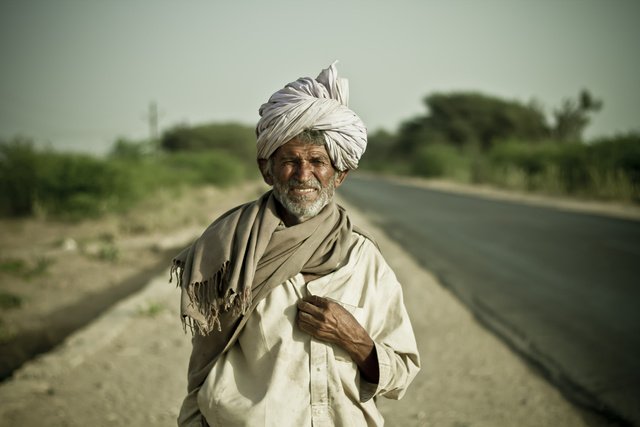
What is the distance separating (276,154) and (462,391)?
299 centimetres

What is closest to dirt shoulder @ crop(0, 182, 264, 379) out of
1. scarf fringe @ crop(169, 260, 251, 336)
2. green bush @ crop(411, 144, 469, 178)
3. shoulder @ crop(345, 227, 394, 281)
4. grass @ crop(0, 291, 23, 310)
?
grass @ crop(0, 291, 23, 310)

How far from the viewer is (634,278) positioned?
23.3 feet

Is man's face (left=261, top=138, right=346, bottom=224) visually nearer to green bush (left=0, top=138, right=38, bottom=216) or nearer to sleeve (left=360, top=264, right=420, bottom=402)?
sleeve (left=360, top=264, right=420, bottom=402)

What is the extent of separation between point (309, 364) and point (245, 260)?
16.5 inches

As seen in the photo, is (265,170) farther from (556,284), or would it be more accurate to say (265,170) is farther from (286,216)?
(556,284)

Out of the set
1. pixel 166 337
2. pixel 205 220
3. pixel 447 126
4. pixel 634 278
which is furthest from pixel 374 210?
pixel 447 126

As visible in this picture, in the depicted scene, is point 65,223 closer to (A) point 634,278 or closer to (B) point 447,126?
(A) point 634,278

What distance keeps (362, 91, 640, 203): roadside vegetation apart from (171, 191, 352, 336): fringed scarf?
18.5 meters

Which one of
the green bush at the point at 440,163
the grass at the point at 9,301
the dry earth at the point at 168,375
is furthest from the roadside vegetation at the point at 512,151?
the grass at the point at 9,301

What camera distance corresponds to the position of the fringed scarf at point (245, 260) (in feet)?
5.69

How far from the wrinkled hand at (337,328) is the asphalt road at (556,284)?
2.79 metres

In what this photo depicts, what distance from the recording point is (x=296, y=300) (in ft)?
5.92

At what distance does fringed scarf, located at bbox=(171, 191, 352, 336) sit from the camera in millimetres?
1733

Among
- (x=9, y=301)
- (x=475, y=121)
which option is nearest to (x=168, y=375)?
(x=9, y=301)
